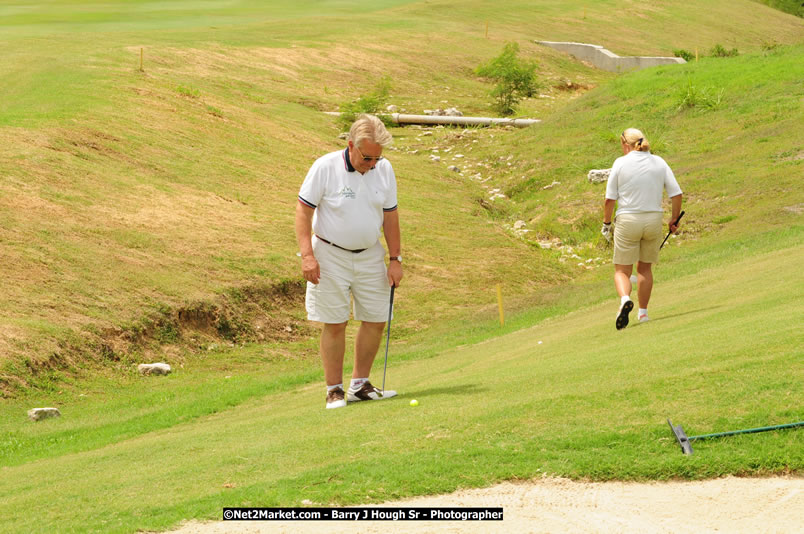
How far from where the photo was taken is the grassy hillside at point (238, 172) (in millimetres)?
17984

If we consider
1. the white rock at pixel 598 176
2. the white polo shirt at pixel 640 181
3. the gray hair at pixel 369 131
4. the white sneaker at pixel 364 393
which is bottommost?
the white rock at pixel 598 176

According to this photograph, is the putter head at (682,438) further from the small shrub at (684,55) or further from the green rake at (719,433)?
the small shrub at (684,55)

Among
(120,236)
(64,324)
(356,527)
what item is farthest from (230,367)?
(356,527)

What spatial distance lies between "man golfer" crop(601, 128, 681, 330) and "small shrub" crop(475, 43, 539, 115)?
33805mm

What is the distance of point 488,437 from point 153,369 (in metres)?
10.4

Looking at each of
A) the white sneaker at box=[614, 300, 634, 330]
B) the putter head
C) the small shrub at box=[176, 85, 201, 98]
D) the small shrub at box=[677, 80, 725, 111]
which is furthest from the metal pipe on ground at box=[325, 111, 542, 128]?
the putter head

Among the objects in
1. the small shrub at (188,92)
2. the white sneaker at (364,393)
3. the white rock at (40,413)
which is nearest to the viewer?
the white sneaker at (364,393)

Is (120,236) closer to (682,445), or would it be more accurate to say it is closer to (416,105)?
(682,445)

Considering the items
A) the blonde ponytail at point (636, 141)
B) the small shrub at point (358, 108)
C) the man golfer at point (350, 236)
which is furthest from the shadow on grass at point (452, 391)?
the small shrub at point (358, 108)

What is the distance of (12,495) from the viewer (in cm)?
800

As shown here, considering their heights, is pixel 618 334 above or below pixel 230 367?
above

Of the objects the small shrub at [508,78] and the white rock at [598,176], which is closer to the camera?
the white rock at [598,176]

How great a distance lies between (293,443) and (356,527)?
2.04 meters

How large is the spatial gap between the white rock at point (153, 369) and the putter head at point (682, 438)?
11.4m
